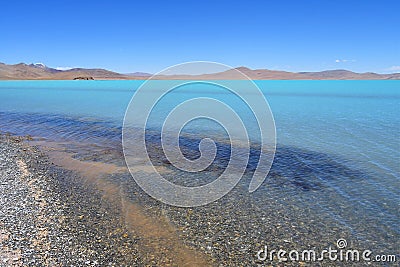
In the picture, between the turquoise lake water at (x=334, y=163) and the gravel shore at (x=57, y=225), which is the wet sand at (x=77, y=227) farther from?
the turquoise lake water at (x=334, y=163)

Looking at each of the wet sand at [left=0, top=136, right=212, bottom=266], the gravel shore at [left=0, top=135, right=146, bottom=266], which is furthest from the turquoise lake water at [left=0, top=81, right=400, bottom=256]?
the gravel shore at [left=0, top=135, right=146, bottom=266]

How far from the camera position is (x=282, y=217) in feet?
37.2

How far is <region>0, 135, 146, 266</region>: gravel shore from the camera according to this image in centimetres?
835

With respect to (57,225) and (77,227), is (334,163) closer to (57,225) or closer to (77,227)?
(77,227)

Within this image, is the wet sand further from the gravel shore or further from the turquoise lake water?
the turquoise lake water

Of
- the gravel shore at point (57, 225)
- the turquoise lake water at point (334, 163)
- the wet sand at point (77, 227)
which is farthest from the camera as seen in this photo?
the turquoise lake water at point (334, 163)

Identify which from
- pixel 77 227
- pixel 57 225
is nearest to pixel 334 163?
pixel 77 227

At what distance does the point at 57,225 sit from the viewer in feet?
33.1

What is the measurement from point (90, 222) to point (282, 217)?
6.60 m

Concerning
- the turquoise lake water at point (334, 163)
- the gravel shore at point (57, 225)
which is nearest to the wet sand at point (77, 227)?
the gravel shore at point (57, 225)

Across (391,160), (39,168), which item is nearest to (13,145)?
(39,168)

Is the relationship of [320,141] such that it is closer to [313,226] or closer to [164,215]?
[313,226]

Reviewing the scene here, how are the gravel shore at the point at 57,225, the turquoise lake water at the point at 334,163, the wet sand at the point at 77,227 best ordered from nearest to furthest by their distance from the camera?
1. the gravel shore at the point at 57,225
2. the wet sand at the point at 77,227
3. the turquoise lake water at the point at 334,163

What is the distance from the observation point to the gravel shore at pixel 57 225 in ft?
27.4
